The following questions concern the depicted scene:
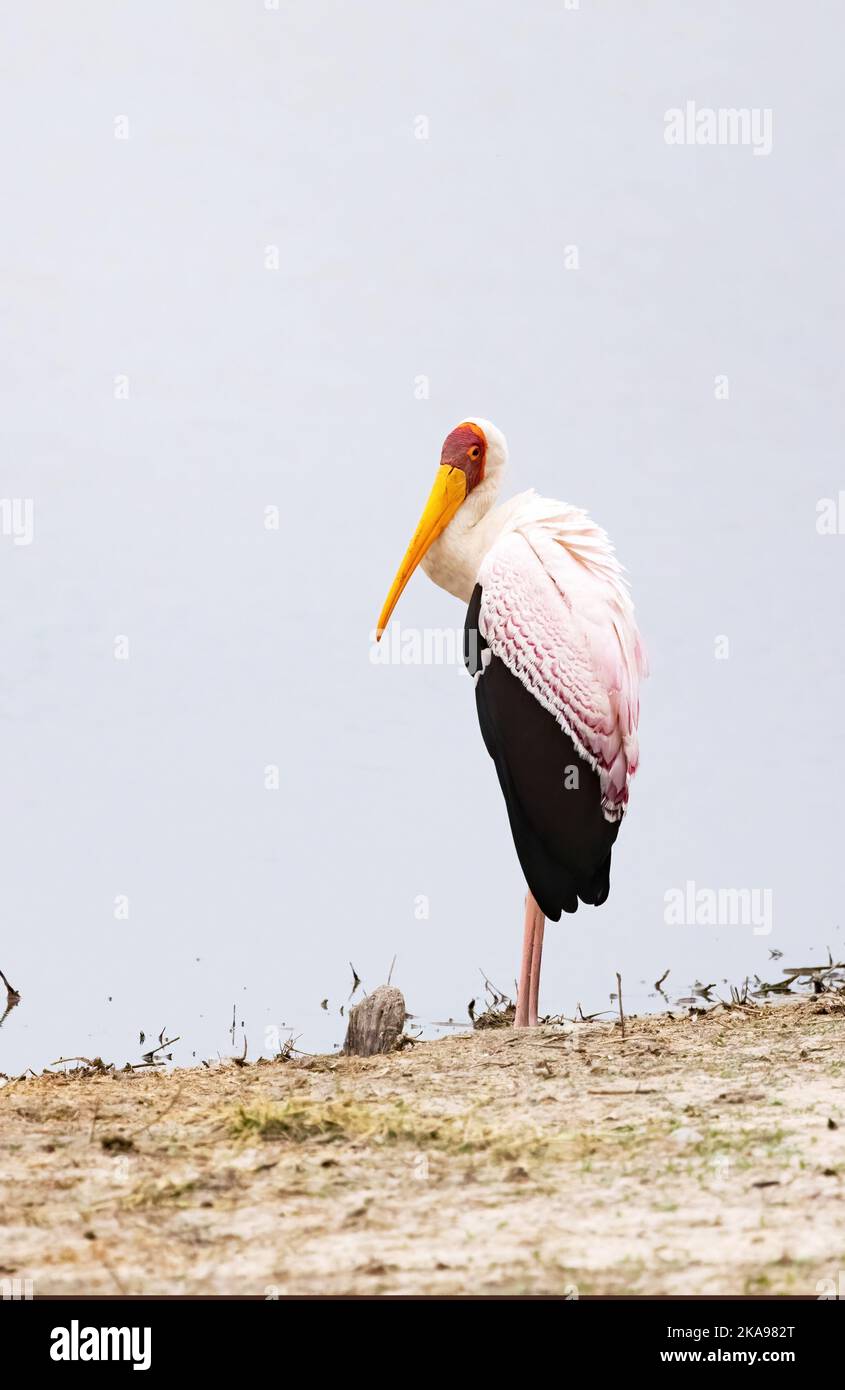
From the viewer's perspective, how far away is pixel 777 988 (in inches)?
402

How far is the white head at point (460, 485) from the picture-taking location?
915 cm

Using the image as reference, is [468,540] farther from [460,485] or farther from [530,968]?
[530,968]

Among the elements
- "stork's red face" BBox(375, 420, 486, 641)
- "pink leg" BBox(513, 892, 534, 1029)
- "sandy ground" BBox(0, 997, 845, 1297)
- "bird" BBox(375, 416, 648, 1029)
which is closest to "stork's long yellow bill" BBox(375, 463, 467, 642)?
"stork's red face" BBox(375, 420, 486, 641)

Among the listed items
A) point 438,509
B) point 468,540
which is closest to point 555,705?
point 468,540

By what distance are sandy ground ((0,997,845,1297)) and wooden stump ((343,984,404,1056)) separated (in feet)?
2.56

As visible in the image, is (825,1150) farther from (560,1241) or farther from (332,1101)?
(332,1101)

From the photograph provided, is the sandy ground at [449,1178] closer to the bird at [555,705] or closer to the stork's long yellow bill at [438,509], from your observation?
the bird at [555,705]

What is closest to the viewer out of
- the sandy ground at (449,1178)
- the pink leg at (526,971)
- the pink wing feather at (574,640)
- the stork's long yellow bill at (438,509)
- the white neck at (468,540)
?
the sandy ground at (449,1178)

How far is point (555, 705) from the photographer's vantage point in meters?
8.19

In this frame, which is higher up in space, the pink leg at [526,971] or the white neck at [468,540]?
the white neck at [468,540]

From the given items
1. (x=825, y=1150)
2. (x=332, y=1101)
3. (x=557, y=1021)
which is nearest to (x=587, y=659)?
(x=557, y=1021)

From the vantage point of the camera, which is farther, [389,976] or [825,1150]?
[389,976]

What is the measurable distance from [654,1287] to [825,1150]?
1434 mm

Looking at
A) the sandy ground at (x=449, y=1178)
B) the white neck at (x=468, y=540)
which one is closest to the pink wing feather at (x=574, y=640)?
the white neck at (x=468, y=540)
